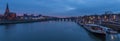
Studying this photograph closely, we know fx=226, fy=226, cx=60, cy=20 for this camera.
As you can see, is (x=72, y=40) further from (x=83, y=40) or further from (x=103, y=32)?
(x=103, y=32)

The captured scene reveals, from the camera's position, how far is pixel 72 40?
83.7 feet

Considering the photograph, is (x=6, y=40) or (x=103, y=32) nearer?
(x=6, y=40)

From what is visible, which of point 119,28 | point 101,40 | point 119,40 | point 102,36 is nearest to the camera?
point 119,40

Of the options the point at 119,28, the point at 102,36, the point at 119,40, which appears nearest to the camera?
the point at 119,40

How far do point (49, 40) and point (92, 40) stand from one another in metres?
4.78

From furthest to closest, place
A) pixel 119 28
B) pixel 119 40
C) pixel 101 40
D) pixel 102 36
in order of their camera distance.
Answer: pixel 119 28 < pixel 102 36 < pixel 101 40 < pixel 119 40

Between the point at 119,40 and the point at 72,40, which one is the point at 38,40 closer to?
the point at 72,40

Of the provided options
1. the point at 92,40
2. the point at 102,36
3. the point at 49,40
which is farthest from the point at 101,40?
the point at 49,40

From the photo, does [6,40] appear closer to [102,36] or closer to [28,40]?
[28,40]

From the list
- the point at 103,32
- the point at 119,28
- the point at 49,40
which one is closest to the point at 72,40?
the point at 49,40

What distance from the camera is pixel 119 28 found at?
3334 cm

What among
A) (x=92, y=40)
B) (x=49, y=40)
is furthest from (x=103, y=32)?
(x=49, y=40)

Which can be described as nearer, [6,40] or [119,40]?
[119,40]

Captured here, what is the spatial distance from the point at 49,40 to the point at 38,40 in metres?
1.26
